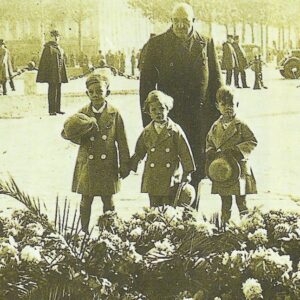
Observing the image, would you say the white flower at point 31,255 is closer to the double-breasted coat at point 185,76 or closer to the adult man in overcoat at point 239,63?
the double-breasted coat at point 185,76

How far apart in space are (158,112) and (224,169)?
0.37 metres

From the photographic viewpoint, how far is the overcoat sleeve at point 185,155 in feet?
11.0

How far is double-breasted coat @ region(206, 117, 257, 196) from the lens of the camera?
333 centimetres

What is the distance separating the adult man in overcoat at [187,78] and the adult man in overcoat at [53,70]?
537 mm

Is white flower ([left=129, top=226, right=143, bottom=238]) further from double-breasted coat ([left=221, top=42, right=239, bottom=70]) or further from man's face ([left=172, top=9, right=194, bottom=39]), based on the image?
double-breasted coat ([left=221, top=42, right=239, bottom=70])

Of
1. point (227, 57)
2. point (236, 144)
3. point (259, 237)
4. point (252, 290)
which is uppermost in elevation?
point (227, 57)

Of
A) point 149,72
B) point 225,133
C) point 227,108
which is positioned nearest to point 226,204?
point 225,133

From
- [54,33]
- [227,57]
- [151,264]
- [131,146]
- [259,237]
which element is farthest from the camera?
[227,57]

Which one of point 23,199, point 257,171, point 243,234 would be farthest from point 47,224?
point 257,171

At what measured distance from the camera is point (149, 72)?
3518 millimetres

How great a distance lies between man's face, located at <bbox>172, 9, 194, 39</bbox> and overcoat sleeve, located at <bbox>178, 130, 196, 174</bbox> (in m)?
0.44

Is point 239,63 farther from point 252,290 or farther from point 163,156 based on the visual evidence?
point 252,290

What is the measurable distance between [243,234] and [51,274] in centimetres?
75

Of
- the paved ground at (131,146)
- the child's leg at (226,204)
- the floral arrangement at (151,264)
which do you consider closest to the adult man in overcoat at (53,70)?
the paved ground at (131,146)
